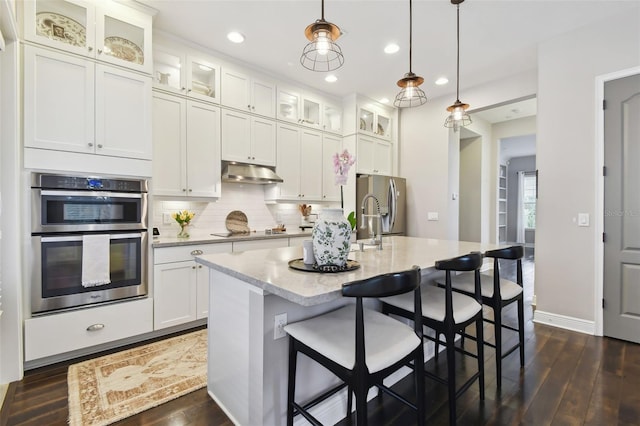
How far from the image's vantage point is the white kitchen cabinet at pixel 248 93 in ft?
12.0

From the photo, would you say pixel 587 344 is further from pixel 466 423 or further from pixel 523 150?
pixel 523 150

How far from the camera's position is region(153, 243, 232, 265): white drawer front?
2797 millimetres

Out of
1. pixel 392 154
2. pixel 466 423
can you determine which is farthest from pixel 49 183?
pixel 392 154

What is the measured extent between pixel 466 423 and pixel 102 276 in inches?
110

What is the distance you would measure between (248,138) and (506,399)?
11.6 feet

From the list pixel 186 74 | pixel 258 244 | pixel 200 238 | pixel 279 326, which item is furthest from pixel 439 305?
pixel 186 74

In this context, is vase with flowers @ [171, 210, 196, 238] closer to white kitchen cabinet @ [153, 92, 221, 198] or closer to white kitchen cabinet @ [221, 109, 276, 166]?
white kitchen cabinet @ [153, 92, 221, 198]

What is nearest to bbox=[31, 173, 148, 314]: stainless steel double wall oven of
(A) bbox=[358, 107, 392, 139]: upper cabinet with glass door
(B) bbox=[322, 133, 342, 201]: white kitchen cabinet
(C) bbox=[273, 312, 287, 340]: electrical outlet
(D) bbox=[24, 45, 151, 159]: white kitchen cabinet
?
(D) bbox=[24, 45, 151, 159]: white kitchen cabinet

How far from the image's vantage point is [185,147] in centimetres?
330

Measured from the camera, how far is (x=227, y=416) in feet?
5.70

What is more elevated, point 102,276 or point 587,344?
point 102,276

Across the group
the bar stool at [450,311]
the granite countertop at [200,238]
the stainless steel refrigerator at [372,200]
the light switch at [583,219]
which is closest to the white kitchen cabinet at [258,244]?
the granite countertop at [200,238]

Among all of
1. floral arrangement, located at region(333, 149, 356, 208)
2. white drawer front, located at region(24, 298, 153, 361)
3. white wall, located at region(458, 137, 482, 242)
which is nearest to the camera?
floral arrangement, located at region(333, 149, 356, 208)

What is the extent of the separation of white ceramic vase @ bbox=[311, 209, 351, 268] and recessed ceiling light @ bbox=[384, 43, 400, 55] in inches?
107
